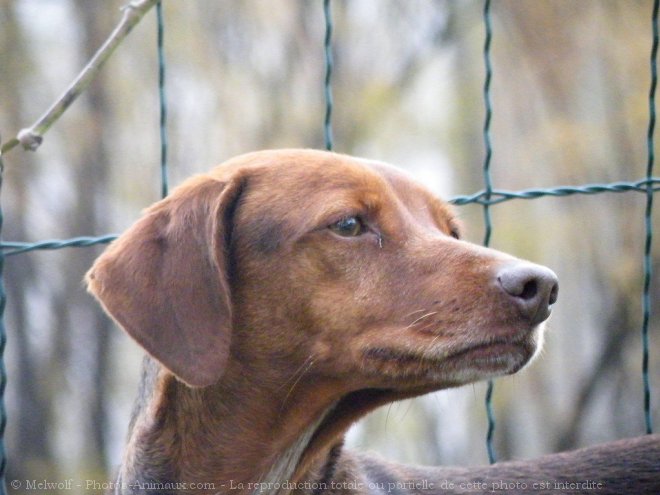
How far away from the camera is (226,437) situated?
3729 mm

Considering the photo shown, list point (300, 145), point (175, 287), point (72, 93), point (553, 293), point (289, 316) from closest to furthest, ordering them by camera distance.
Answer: point (72, 93), point (553, 293), point (175, 287), point (289, 316), point (300, 145)

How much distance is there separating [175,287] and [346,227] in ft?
1.98

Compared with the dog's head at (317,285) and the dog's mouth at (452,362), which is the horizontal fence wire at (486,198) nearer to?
the dog's head at (317,285)

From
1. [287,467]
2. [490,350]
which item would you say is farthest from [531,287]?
[287,467]

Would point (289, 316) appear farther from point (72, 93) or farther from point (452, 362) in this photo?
point (72, 93)

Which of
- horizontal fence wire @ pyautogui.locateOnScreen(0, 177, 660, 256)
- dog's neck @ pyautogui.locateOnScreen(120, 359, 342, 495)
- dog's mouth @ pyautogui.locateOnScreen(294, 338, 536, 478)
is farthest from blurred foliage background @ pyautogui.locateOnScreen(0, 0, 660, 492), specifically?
dog's mouth @ pyautogui.locateOnScreen(294, 338, 536, 478)

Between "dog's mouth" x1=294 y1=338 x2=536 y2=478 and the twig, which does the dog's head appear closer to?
"dog's mouth" x1=294 y1=338 x2=536 y2=478

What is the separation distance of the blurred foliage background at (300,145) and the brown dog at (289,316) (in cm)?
887

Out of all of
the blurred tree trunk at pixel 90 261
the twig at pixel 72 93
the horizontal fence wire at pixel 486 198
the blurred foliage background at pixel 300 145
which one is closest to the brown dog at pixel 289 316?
the twig at pixel 72 93

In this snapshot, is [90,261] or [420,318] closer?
[420,318]

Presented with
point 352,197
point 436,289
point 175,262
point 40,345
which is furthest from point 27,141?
point 40,345

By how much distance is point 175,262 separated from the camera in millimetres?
3627

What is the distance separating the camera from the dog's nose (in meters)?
3.31

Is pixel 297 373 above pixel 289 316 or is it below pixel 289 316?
below
